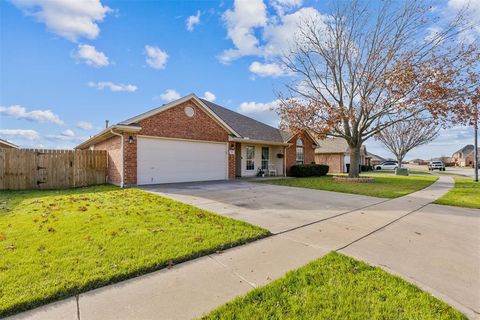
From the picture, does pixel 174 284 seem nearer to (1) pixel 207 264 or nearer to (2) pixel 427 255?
(1) pixel 207 264

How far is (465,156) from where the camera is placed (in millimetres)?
69125

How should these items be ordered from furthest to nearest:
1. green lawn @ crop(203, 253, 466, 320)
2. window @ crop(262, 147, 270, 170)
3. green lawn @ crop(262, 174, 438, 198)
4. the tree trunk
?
window @ crop(262, 147, 270, 170) → the tree trunk → green lawn @ crop(262, 174, 438, 198) → green lawn @ crop(203, 253, 466, 320)

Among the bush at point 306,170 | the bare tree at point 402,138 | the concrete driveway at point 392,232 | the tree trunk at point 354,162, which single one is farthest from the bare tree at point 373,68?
the bare tree at point 402,138

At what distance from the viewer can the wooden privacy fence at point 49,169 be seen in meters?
9.84

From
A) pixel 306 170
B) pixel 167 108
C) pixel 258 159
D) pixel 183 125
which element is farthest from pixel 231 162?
pixel 306 170

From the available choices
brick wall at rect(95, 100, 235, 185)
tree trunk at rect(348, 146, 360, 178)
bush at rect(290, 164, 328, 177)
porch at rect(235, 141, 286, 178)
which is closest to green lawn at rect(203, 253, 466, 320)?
brick wall at rect(95, 100, 235, 185)

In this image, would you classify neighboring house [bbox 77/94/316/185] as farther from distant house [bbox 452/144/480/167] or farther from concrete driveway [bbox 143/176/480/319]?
distant house [bbox 452/144/480/167]

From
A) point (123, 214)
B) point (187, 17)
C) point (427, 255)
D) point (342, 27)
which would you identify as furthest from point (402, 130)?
point (123, 214)

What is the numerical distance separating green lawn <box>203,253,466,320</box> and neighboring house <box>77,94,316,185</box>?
32.1 feet

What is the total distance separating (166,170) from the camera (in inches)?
467

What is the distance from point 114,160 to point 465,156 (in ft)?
309

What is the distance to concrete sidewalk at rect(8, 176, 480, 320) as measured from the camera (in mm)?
2201

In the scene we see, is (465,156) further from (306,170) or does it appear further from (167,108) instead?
(167,108)

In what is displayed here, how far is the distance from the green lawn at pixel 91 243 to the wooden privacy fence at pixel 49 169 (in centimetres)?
501
